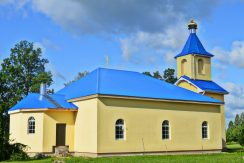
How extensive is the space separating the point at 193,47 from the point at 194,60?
1.47 metres

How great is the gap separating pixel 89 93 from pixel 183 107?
7.74m

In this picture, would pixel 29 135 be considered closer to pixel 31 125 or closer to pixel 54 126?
pixel 31 125

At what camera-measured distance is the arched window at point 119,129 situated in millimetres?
24925

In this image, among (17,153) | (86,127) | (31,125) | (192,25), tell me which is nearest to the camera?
(17,153)

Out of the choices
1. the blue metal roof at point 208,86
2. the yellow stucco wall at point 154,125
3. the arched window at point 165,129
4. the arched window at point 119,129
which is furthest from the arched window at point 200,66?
the arched window at point 119,129

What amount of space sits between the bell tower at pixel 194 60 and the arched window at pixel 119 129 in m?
11.5

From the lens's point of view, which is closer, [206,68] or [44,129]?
[44,129]

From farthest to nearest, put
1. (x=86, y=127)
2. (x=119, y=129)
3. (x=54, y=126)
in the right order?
Answer: (x=54, y=126), (x=86, y=127), (x=119, y=129)

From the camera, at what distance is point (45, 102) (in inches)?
1035

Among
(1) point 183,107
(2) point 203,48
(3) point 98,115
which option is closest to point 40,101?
(3) point 98,115

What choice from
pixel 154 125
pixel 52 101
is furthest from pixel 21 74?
pixel 154 125

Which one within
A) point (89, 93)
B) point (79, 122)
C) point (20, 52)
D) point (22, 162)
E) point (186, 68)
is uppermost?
point (20, 52)

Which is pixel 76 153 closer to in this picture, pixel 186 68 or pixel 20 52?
pixel 186 68

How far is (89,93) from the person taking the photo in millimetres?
24922
